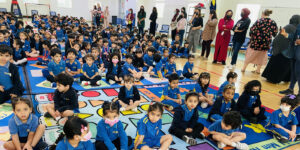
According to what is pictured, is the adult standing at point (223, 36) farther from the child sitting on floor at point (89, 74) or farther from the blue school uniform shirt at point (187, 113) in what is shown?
the blue school uniform shirt at point (187, 113)

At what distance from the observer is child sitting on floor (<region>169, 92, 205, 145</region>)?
85.5 inches

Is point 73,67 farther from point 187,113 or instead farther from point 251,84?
point 251,84

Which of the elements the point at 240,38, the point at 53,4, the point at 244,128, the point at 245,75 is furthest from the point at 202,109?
the point at 53,4

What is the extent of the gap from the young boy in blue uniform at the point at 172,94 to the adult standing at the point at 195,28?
175 inches

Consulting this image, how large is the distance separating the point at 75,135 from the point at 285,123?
237 cm

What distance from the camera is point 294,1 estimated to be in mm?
6805

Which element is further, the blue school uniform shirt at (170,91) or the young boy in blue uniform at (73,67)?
the young boy in blue uniform at (73,67)

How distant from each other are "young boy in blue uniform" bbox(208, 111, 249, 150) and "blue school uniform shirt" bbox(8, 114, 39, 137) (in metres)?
1.75

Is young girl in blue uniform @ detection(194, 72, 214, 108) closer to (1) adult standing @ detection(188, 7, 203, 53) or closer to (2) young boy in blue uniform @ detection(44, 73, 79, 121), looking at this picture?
(2) young boy in blue uniform @ detection(44, 73, 79, 121)

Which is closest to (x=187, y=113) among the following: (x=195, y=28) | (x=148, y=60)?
(x=148, y=60)

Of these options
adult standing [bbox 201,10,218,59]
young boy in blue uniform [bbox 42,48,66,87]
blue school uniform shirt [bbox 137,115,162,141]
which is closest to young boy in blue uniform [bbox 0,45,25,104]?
young boy in blue uniform [bbox 42,48,66,87]

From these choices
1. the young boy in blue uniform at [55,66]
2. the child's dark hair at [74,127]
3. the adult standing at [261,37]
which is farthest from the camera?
the adult standing at [261,37]

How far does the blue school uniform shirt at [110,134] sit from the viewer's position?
5.61ft

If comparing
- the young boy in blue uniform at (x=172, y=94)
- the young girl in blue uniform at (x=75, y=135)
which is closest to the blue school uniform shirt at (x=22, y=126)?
the young girl in blue uniform at (x=75, y=135)
